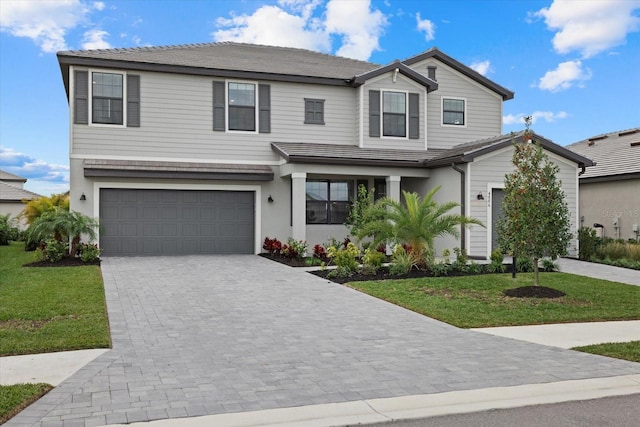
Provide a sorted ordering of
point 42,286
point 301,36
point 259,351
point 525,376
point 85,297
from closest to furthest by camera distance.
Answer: point 525,376 → point 259,351 → point 85,297 → point 42,286 → point 301,36

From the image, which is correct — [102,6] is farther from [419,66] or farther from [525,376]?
[525,376]

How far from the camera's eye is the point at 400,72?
20219 millimetres

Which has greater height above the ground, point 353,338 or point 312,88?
point 312,88

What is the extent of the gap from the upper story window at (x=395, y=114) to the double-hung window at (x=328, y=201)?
227 centimetres

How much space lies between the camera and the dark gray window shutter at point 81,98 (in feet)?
57.1

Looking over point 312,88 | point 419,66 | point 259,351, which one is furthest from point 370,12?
point 259,351

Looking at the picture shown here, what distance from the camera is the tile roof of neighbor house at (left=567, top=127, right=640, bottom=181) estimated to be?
21578 millimetres

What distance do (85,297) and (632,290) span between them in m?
11.1

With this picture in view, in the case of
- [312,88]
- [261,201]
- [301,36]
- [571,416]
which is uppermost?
[301,36]

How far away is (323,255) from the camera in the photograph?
1734 centimetres

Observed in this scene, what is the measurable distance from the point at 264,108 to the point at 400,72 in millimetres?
4989

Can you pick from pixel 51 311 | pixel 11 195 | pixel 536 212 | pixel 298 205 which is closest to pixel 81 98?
pixel 298 205

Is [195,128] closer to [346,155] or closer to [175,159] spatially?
[175,159]

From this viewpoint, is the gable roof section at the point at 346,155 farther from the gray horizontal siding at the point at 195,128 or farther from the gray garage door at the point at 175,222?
the gray garage door at the point at 175,222
